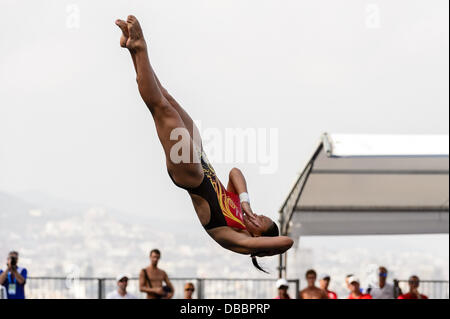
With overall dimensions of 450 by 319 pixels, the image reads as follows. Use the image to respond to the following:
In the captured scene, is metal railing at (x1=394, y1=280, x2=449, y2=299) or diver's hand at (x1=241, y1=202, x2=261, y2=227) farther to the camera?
metal railing at (x1=394, y1=280, x2=449, y2=299)

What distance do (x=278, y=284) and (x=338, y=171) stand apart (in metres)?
Result: 2.63

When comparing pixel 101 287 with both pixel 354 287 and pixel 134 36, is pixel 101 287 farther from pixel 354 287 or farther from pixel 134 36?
pixel 134 36

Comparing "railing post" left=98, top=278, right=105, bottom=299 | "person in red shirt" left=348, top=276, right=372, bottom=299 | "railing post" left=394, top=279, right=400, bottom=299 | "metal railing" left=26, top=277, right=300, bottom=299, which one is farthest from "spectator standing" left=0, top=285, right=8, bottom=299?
"railing post" left=394, top=279, right=400, bottom=299

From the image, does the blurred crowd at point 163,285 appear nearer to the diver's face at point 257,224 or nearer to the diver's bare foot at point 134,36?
the diver's face at point 257,224

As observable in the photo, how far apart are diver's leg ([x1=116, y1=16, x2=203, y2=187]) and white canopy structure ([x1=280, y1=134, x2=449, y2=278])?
20.0ft

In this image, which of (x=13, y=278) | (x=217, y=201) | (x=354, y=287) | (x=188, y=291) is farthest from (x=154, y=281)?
(x=217, y=201)

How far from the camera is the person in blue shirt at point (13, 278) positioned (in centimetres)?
1114

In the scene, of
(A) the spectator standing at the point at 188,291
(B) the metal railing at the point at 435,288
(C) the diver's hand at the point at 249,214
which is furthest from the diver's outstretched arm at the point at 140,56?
(B) the metal railing at the point at 435,288

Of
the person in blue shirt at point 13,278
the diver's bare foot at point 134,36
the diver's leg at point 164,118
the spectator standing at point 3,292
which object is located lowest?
the spectator standing at point 3,292

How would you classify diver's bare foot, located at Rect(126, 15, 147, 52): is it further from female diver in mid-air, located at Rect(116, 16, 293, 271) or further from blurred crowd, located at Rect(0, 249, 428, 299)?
blurred crowd, located at Rect(0, 249, 428, 299)

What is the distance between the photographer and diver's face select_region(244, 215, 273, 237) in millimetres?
6121

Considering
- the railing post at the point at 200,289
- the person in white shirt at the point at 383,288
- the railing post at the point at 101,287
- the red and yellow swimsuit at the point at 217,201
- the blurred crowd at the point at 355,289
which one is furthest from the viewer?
the railing post at the point at 200,289
